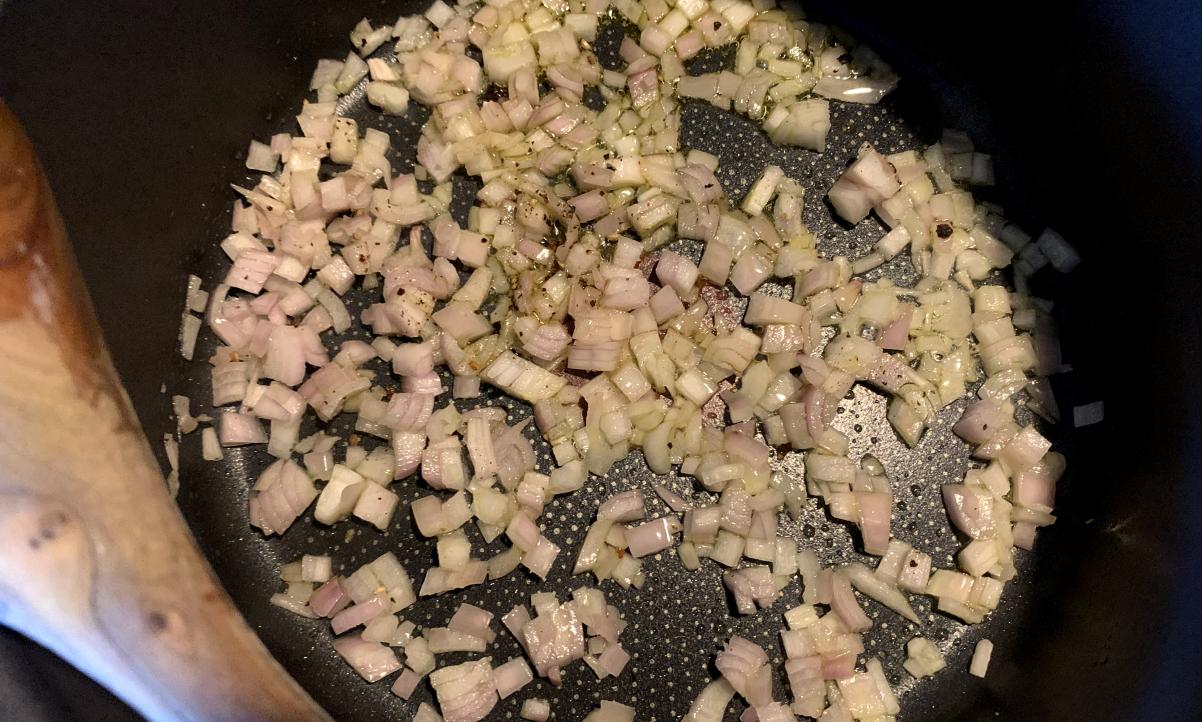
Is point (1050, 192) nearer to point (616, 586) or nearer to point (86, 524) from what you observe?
point (616, 586)

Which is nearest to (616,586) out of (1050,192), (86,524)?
(86,524)

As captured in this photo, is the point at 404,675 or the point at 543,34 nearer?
the point at 404,675

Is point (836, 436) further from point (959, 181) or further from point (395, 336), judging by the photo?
point (395, 336)

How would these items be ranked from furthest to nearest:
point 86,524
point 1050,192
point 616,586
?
1. point 1050,192
2. point 616,586
3. point 86,524

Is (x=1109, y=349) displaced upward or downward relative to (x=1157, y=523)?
upward

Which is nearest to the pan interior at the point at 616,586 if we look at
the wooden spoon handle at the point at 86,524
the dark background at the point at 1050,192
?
the dark background at the point at 1050,192

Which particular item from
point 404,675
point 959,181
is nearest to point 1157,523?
point 959,181
